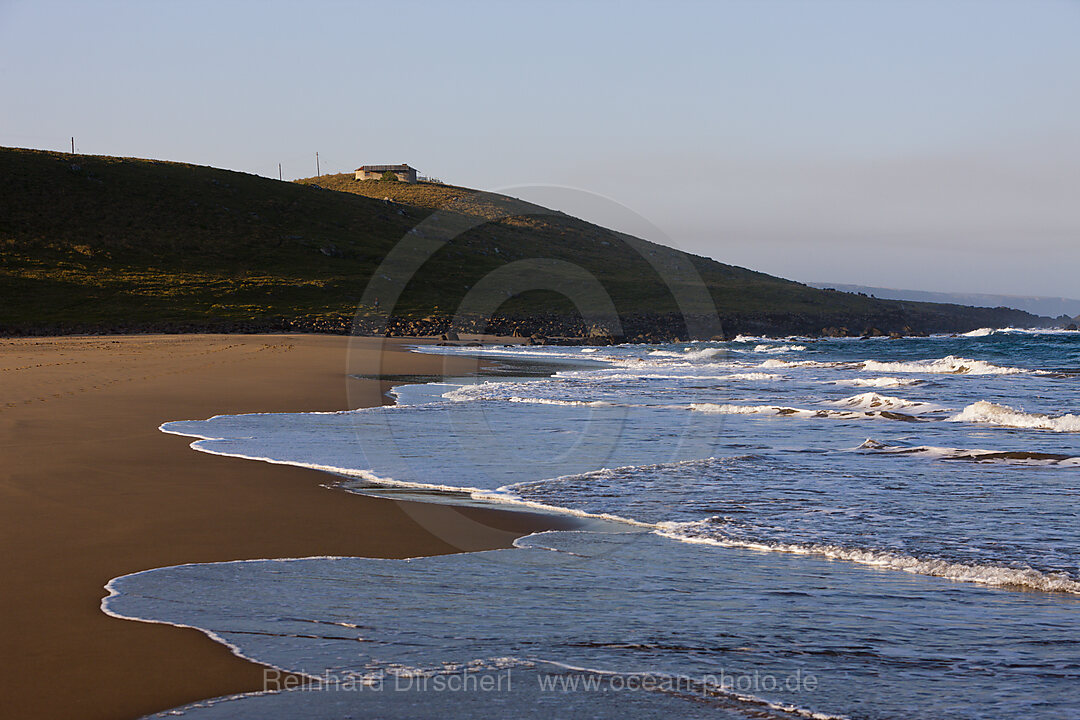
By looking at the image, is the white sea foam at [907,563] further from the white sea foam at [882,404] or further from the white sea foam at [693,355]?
the white sea foam at [693,355]

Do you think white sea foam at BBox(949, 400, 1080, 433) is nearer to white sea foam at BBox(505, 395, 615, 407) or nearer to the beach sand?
white sea foam at BBox(505, 395, 615, 407)

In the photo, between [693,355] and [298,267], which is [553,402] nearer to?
[693,355]

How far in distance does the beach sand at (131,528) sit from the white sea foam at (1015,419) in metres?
12.1

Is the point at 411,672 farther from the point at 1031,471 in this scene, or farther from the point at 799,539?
the point at 1031,471

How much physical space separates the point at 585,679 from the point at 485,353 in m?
38.8

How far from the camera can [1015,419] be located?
17.2 meters

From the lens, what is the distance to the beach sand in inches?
170

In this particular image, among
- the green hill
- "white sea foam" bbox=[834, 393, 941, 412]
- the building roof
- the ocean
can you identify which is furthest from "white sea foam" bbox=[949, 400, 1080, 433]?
the building roof

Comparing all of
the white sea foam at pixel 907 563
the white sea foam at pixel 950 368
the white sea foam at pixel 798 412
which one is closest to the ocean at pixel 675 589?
the white sea foam at pixel 907 563

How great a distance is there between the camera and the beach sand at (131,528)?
432 cm

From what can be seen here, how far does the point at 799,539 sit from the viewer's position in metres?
7.64

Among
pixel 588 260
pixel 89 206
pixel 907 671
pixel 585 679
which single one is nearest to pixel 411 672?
pixel 585 679

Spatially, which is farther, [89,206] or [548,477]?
[89,206]

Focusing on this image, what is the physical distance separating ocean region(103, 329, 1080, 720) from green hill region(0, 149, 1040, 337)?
42.6 metres
